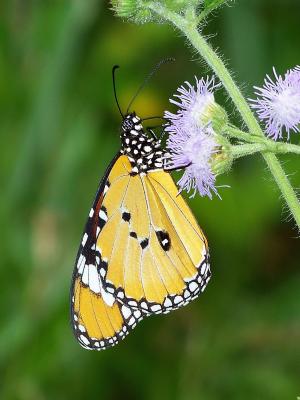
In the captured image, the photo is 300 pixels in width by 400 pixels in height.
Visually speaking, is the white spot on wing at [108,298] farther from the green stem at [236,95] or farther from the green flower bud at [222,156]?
the green stem at [236,95]

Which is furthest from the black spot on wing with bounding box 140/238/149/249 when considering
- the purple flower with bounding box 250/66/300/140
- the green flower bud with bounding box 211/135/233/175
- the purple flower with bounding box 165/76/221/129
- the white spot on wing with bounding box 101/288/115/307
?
the purple flower with bounding box 250/66/300/140

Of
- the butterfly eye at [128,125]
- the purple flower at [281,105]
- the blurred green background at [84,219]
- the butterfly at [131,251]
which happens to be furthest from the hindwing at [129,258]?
the blurred green background at [84,219]

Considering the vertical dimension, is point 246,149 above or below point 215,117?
below

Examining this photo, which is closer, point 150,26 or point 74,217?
point 74,217

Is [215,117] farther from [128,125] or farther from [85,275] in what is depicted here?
[85,275]

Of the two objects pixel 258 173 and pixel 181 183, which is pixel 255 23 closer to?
pixel 258 173

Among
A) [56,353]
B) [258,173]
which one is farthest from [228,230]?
[56,353]

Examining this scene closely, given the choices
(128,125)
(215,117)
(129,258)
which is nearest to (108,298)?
(129,258)

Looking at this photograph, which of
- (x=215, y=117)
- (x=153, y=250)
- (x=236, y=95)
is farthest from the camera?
(x=153, y=250)
